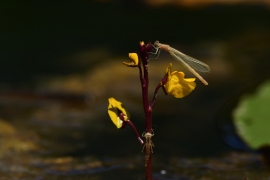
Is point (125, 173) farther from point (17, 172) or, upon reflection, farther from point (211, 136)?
point (211, 136)

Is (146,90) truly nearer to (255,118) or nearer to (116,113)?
(116,113)

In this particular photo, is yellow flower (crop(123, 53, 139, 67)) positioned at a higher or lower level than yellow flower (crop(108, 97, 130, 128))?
higher

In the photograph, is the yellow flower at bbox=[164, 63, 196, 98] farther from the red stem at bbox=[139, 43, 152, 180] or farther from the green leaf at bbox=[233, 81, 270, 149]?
the green leaf at bbox=[233, 81, 270, 149]

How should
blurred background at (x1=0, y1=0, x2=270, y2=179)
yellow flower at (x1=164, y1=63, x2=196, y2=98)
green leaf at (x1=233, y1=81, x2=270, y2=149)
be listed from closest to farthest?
1. yellow flower at (x1=164, y1=63, x2=196, y2=98)
2. blurred background at (x1=0, y1=0, x2=270, y2=179)
3. green leaf at (x1=233, y1=81, x2=270, y2=149)

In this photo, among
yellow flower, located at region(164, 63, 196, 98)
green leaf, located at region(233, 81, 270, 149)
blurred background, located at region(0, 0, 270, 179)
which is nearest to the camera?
yellow flower, located at region(164, 63, 196, 98)

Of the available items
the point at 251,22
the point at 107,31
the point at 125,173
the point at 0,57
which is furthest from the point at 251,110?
the point at 0,57

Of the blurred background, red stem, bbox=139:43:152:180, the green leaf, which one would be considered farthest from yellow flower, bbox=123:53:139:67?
the green leaf

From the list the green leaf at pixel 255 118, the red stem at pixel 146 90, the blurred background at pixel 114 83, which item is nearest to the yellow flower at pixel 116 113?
the red stem at pixel 146 90

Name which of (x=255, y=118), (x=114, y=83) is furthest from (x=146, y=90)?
(x=114, y=83)
